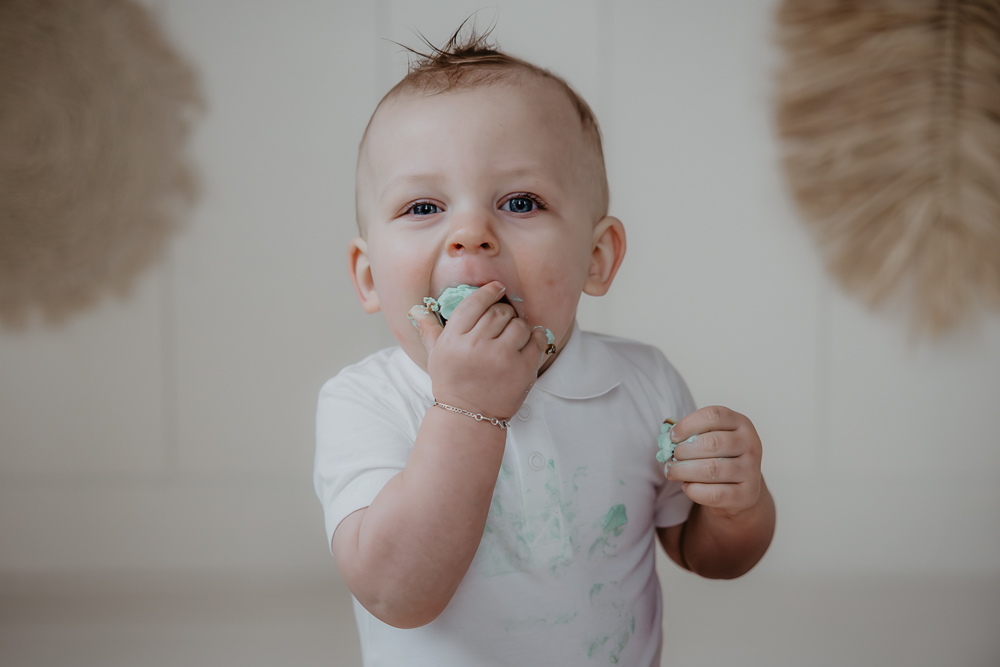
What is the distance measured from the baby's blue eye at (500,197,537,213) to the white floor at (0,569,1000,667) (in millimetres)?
907

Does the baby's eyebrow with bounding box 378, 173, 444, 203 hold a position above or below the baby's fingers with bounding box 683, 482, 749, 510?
above

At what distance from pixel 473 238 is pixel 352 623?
3.15 feet

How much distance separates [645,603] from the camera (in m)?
0.74

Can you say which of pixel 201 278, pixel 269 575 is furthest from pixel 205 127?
pixel 269 575

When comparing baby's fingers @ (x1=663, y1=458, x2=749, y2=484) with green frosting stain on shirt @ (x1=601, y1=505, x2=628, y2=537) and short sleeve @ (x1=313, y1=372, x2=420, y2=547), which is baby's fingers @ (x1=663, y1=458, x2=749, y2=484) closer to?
green frosting stain on shirt @ (x1=601, y1=505, x2=628, y2=537)

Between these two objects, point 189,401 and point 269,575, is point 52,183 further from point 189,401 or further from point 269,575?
point 269,575

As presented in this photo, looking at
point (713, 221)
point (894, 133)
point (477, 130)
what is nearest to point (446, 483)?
point (477, 130)

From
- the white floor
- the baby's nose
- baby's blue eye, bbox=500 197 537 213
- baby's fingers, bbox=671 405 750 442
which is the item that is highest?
baby's blue eye, bbox=500 197 537 213

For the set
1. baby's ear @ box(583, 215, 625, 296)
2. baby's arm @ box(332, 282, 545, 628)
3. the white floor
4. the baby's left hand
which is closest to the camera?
baby's arm @ box(332, 282, 545, 628)

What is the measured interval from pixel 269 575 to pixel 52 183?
2.85 feet

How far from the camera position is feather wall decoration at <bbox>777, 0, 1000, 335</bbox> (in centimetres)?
150

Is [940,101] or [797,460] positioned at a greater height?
[940,101]

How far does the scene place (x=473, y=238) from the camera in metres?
0.59

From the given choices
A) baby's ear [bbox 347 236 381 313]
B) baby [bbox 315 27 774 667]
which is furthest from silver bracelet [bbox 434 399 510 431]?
baby's ear [bbox 347 236 381 313]
